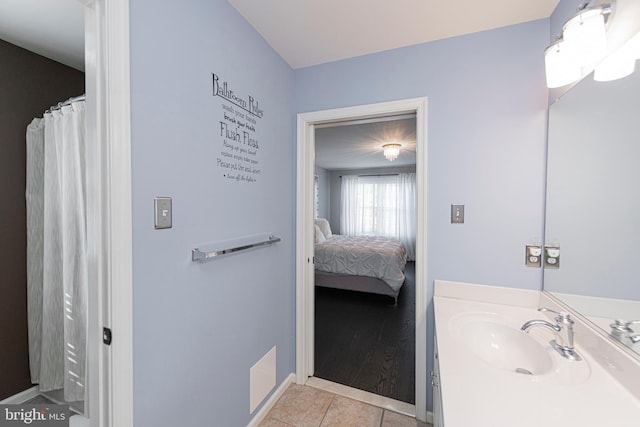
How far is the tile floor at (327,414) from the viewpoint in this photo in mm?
1585

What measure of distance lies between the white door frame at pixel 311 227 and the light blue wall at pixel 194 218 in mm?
296

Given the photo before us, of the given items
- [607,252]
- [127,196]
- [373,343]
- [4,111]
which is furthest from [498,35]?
[4,111]

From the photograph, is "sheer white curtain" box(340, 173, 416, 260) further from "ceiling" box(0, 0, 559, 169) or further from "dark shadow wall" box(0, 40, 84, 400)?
"dark shadow wall" box(0, 40, 84, 400)

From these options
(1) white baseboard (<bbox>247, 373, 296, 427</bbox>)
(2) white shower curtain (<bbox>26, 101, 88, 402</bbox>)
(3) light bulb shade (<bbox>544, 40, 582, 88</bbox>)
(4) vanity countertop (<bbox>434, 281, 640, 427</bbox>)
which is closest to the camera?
(4) vanity countertop (<bbox>434, 281, 640, 427</bbox>)

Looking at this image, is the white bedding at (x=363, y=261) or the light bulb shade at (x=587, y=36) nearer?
the light bulb shade at (x=587, y=36)

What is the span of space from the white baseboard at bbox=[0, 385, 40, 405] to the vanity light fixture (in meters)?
3.56

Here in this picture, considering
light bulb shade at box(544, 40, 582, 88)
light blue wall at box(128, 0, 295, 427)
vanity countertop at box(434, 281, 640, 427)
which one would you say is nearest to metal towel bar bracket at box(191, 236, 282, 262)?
light blue wall at box(128, 0, 295, 427)

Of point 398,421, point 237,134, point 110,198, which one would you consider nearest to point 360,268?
point 398,421

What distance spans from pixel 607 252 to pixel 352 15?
5.26ft

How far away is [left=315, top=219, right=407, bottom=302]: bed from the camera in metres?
3.46

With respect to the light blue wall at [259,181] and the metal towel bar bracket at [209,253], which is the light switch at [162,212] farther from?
the metal towel bar bracket at [209,253]

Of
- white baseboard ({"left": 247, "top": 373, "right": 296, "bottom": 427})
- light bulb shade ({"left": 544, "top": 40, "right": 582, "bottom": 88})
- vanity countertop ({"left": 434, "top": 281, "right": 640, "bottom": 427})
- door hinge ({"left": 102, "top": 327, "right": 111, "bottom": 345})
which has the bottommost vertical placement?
white baseboard ({"left": 247, "top": 373, "right": 296, "bottom": 427})

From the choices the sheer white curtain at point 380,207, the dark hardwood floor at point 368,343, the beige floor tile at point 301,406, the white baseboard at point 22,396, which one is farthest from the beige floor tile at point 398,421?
the sheer white curtain at point 380,207

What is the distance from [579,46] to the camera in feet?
3.40
